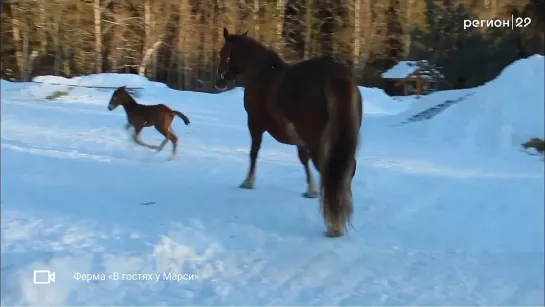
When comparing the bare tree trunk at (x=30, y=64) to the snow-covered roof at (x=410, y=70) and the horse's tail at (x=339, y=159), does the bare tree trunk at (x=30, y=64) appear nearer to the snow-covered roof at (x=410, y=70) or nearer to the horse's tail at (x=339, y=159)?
the snow-covered roof at (x=410, y=70)

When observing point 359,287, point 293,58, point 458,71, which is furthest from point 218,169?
point 293,58

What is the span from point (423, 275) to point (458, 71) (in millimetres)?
11563

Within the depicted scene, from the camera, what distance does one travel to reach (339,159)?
4.71 metres

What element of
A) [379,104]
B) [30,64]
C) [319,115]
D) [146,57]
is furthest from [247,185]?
[146,57]

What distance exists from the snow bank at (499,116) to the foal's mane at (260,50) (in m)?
2.98

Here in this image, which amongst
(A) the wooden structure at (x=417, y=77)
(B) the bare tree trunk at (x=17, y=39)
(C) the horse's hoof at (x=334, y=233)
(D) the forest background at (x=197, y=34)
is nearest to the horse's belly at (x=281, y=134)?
(C) the horse's hoof at (x=334, y=233)

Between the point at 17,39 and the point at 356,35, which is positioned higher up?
the point at 356,35

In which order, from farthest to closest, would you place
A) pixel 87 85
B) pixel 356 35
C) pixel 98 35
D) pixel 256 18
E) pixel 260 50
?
pixel 356 35, pixel 256 18, pixel 98 35, pixel 87 85, pixel 260 50

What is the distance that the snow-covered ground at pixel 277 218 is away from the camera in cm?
375

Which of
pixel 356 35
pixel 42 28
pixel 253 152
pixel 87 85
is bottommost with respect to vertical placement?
pixel 253 152

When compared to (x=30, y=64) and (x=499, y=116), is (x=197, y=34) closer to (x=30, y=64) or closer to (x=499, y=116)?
(x=30, y=64)

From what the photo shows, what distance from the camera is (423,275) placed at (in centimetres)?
396

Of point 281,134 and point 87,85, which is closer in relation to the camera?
point 281,134

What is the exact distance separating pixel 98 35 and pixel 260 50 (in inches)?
696
